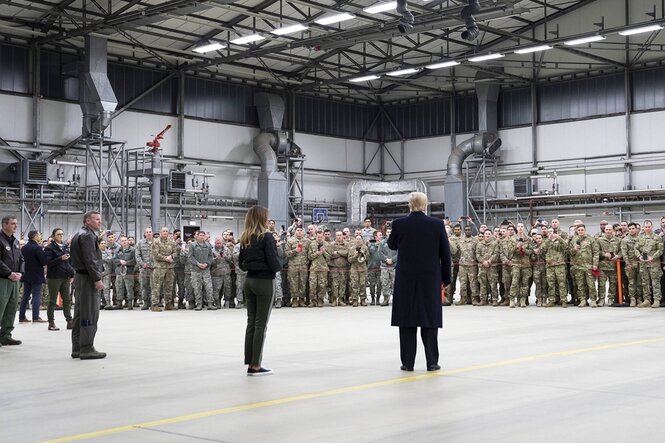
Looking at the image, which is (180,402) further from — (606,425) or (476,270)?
(476,270)

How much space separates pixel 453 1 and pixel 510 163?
1203cm

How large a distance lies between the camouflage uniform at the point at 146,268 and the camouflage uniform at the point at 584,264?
31.8 ft

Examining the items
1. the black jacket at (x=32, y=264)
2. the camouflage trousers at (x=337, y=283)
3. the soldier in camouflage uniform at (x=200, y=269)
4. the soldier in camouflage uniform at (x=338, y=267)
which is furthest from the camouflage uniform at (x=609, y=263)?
the black jacket at (x=32, y=264)

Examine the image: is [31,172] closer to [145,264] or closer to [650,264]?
[145,264]

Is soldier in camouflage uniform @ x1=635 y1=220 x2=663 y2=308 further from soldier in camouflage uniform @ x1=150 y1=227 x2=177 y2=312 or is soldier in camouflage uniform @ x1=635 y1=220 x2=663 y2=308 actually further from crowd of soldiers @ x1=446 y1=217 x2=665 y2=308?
soldier in camouflage uniform @ x1=150 y1=227 x2=177 y2=312

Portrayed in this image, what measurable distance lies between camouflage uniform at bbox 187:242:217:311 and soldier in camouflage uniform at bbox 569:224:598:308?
8.18m

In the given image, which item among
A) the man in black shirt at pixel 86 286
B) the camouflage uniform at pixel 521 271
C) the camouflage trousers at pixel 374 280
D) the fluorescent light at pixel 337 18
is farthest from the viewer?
the fluorescent light at pixel 337 18

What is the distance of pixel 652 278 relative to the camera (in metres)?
18.1

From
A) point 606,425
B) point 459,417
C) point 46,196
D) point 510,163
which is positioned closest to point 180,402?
point 459,417

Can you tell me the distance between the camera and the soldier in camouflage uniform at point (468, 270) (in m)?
20.0

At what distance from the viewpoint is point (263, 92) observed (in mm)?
36156

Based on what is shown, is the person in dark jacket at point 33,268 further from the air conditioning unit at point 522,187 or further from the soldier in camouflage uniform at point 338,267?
the air conditioning unit at point 522,187

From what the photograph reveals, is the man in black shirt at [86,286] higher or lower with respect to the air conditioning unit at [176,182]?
lower

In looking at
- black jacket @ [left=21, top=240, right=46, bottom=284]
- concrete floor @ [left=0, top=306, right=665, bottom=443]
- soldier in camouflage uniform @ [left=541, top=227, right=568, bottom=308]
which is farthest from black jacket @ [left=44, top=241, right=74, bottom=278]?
soldier in camouflage uniform @ [left=541, top=227, right=568, bottom=308]
